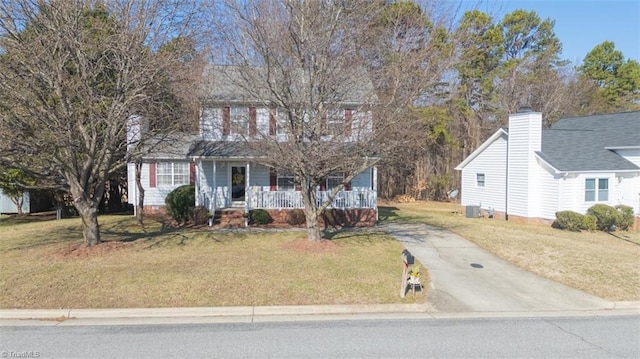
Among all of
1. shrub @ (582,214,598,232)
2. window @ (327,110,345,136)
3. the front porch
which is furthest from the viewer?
shrub @ (582,214,598,232)

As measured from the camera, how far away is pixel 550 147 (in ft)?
67.1

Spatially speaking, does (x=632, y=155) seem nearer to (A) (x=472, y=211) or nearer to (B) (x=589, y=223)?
(B) (x=589, y=223)

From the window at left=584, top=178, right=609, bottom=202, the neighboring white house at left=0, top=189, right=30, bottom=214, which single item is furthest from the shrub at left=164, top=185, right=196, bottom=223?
the window at left=584, top=178, right=609, bottom=202

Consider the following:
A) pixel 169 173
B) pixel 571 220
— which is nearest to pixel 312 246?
pixel 169 173

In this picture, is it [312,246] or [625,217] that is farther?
[625,217]

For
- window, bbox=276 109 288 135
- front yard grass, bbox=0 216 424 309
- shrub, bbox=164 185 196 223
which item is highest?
window, bbox=276 109 288 135

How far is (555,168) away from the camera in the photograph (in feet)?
60.7

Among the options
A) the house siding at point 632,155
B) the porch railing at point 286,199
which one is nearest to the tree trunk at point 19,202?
the porch railing at point 286,199

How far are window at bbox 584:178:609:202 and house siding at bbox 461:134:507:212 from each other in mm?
3588

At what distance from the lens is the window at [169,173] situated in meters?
20.3

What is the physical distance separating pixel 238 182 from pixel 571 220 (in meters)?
14.7

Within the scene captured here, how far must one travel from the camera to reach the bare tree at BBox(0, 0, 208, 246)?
929 centimetres

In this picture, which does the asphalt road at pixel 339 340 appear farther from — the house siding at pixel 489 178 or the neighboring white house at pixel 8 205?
the neighboring white house at pixel 8 205

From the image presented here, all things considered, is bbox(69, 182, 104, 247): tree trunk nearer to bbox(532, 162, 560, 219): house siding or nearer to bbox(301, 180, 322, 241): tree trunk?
bbox(301, 180, 322, 241): tree trunk
